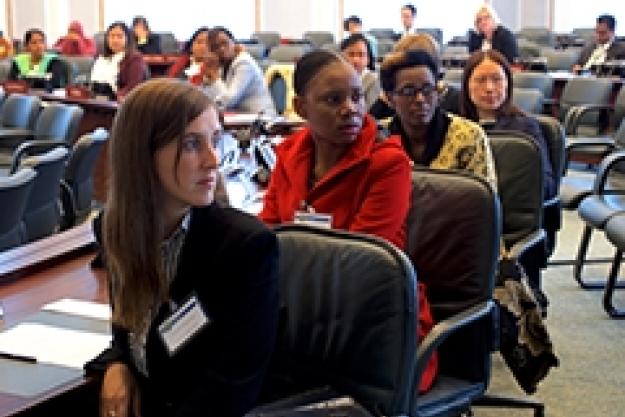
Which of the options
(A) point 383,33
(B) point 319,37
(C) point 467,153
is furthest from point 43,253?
(A) point 383,33

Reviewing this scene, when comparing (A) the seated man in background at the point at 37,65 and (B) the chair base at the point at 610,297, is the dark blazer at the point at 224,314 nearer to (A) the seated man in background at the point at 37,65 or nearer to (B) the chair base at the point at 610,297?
(B) the chair base at the point at 610,297

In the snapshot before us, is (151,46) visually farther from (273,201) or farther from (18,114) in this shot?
(273,201)

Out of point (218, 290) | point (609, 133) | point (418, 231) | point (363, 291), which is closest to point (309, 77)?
point (418, 231)

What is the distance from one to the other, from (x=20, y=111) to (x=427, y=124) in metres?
3.86

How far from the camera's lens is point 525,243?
321 centimetres

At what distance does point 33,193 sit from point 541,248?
206cm

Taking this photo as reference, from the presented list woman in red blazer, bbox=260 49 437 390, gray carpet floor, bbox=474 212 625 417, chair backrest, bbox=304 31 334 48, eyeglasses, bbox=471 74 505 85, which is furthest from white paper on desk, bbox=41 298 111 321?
chair backrest, bbox=304 31 334 48

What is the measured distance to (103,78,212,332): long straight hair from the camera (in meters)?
1.68

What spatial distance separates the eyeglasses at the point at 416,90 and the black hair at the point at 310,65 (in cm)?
49

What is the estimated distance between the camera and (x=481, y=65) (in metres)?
3.76

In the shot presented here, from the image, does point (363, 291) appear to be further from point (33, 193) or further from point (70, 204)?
point (70, 204)

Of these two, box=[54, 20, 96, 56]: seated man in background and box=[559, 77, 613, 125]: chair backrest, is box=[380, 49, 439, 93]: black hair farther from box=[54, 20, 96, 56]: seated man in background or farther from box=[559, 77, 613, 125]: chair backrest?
box=[54, 20, 96, 56]: seated man in background

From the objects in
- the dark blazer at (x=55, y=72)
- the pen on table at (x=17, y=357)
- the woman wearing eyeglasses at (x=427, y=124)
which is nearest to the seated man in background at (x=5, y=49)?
the dark blazer at (x=55, y=72)

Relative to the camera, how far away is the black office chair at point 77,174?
4.55m
